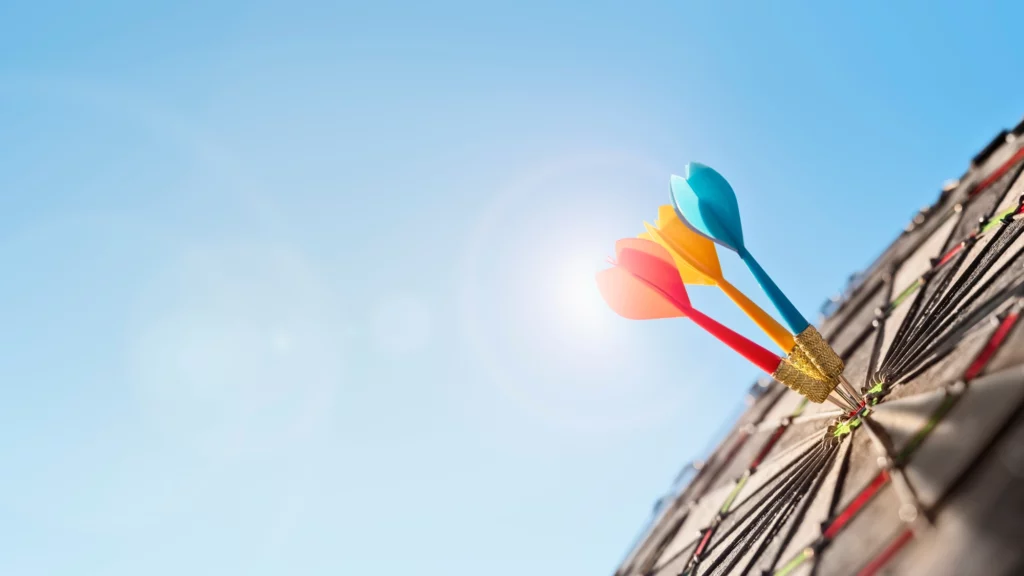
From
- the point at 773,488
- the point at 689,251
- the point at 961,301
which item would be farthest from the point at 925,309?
the point at 689,251

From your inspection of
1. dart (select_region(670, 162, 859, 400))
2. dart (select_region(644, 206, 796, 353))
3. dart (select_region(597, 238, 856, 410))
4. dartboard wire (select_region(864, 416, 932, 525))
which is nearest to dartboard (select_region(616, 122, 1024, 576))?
dartboard wire (select_region(864, 416, 932, 525))

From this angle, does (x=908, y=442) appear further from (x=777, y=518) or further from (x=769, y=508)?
(x=769, y=508)

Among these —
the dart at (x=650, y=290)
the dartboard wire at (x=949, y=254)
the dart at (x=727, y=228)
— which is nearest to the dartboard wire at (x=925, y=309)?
the dartboard wire at (x=949, y=254)

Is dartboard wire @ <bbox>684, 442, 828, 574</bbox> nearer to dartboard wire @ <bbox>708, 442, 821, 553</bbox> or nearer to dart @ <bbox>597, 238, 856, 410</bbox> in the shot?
dartboard wire @ <bbox>708, 442, 821, 553</bbox>

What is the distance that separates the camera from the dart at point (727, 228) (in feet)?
19.3

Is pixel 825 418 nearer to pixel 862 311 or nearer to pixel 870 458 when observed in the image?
pixel 870 458

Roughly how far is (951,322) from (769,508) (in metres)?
2.43

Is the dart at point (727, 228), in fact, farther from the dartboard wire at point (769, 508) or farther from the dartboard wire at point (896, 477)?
the dartboard wire at point (769, 508)

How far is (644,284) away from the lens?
6.60 m

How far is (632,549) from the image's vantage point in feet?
37.3

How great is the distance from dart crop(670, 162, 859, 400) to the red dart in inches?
21.0

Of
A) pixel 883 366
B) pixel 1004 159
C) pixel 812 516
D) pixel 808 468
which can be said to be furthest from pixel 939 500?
pixel 1004 159

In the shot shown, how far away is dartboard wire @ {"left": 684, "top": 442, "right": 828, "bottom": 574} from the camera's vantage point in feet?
20.9

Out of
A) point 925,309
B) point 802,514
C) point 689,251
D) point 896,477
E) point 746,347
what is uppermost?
point 689,251
